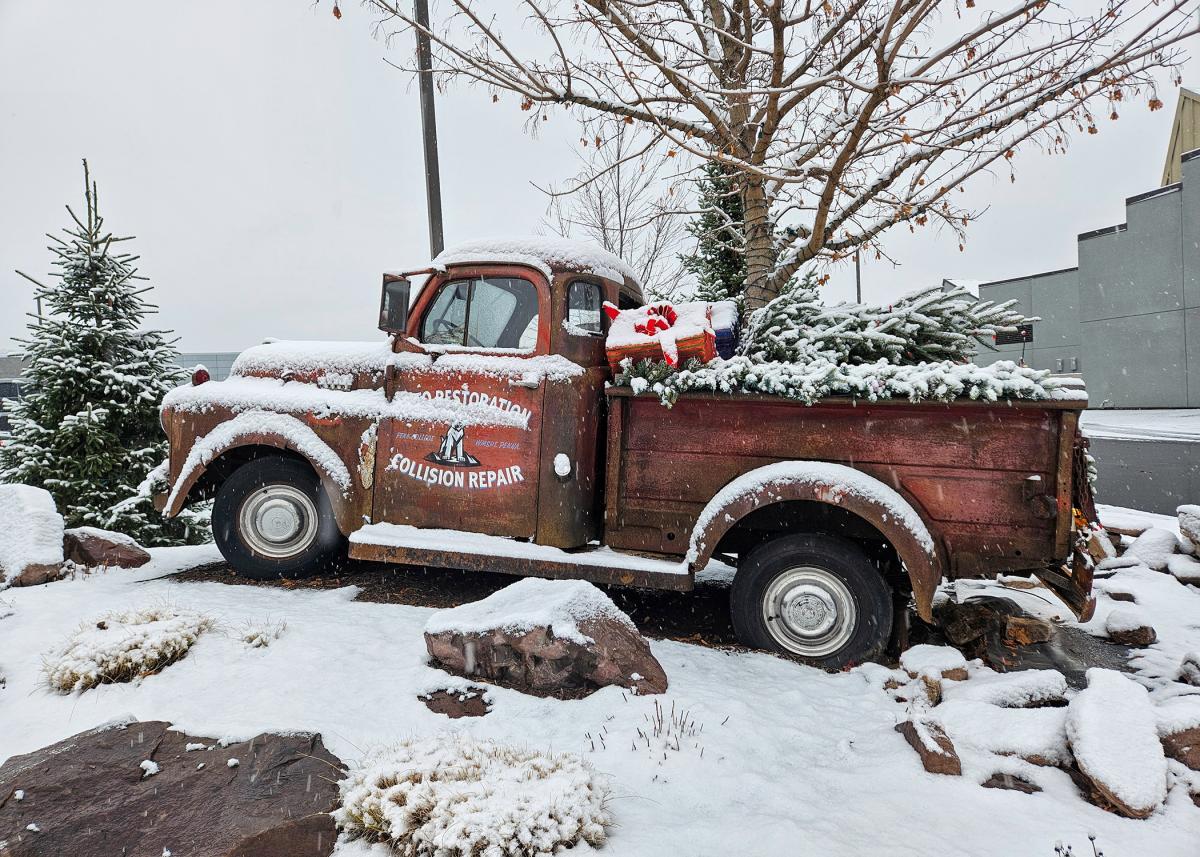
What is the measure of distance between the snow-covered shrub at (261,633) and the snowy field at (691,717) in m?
0.02

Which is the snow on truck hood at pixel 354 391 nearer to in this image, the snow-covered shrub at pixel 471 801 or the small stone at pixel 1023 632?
the snow-covered shrub at pixel 471 801

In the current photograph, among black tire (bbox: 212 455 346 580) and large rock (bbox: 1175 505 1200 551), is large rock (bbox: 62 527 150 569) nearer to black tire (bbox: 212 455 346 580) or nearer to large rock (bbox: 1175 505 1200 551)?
black tire (bbox: 212 455 346 580)

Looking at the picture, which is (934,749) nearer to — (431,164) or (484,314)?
(484,314)

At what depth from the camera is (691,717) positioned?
9.58 ft

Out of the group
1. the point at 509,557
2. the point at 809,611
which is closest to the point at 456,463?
the point at 509,557

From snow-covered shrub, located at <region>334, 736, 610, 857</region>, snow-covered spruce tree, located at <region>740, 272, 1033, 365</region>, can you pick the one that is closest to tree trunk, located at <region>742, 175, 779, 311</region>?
snow-covered spruce tree, located at <region>740, 272, 1033, 365</region>

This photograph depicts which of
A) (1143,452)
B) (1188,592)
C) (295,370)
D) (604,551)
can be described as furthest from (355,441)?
(1143,452)

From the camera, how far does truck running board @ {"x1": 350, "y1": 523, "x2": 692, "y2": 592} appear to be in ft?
12.6

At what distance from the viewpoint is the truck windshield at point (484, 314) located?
4.37 m

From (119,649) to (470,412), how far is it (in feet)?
7.10

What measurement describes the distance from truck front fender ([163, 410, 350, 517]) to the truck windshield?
102 centimetres

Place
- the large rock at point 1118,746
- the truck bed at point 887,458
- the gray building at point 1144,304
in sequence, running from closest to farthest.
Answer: the large rock at point 1118,746 < the truck bed at point 887,458 < the gray building at point 1144,304

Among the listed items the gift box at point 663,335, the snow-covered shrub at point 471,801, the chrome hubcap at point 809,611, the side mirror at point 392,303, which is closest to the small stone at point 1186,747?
the chrome hubcap at point 809,611

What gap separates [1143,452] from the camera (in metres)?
13.1
